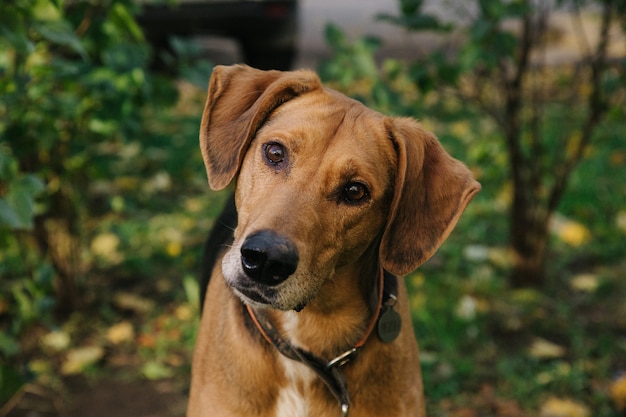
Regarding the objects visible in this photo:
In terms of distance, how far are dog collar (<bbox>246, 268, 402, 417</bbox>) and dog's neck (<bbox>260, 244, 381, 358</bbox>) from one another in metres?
0.03

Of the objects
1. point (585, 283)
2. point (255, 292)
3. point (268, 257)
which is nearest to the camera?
point (268, 257)

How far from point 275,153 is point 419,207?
1.76 feet

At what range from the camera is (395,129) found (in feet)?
8.86

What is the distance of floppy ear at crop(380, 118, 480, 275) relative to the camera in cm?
263

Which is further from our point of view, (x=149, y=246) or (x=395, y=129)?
(x=149, y=246)

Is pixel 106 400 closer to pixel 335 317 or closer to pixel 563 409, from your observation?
pixel 335 317

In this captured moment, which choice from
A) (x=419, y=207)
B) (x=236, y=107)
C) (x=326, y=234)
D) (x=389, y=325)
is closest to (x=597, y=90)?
(x=419, y=207)

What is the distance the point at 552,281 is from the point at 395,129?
8.59 ft

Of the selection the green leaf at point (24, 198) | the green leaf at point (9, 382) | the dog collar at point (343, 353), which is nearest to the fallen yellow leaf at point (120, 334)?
the green leaf at point (9, 382)

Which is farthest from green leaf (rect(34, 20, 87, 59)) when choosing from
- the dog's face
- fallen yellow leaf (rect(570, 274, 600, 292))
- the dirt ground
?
fallen yellow leaf (rect(570, 274, 600, 292))

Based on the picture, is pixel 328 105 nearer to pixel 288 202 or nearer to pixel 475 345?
pixel 288 202

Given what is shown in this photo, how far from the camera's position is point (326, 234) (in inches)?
97.2

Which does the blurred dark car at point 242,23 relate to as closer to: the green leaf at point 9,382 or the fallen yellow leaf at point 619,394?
the green leaf at point 9,382

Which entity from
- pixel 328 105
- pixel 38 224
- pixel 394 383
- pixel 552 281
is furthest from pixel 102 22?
pixel 552 281
